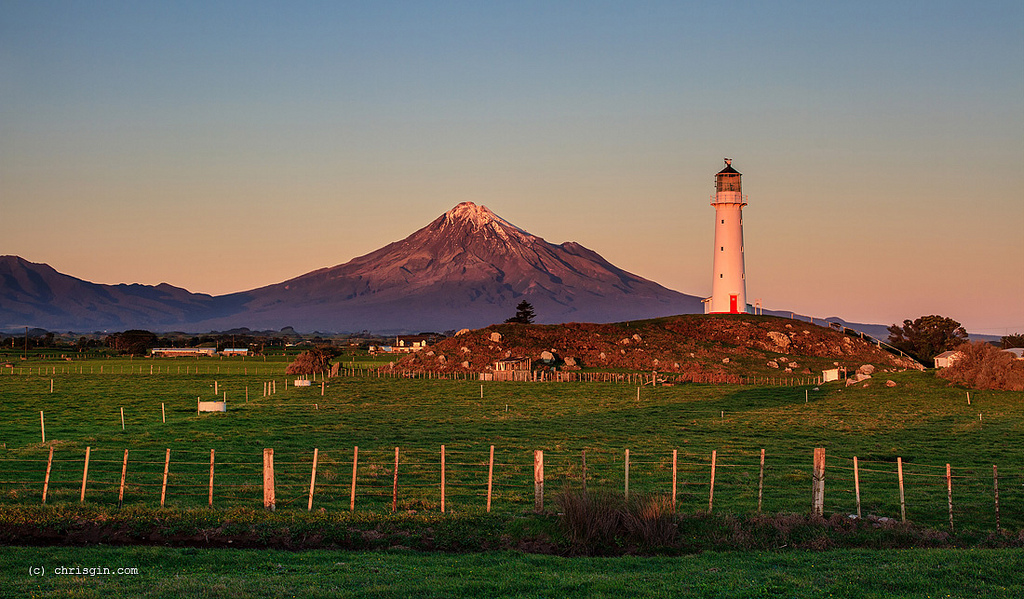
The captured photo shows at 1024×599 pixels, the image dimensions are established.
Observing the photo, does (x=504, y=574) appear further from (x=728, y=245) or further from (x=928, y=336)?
(x=928, y=336)

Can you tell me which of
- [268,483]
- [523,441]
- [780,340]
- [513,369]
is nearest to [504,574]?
[268,483]

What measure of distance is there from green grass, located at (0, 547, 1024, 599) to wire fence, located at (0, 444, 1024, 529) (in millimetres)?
4215

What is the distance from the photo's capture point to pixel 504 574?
58.1 feet

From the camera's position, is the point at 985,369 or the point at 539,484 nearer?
the point at 539,484

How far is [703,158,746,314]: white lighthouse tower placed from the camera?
4683 inches

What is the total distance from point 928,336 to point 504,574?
123317mm

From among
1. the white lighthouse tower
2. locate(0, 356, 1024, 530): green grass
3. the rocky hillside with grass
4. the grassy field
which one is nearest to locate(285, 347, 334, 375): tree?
the rocky hillside with grass

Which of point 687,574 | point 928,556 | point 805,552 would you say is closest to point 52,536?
point 687,574

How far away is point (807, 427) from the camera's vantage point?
50156 mm

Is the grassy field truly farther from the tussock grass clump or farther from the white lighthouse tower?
the white lighthouse tower

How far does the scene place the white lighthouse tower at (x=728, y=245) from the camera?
390ft

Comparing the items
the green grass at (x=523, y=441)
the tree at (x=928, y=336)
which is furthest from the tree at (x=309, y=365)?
the tree at (x=928, y=336)

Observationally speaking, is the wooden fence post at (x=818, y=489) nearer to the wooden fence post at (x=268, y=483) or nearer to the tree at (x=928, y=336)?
the wooden fence post at (x=268, y=483)

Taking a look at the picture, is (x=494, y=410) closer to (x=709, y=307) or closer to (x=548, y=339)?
(x=548, y=339)
